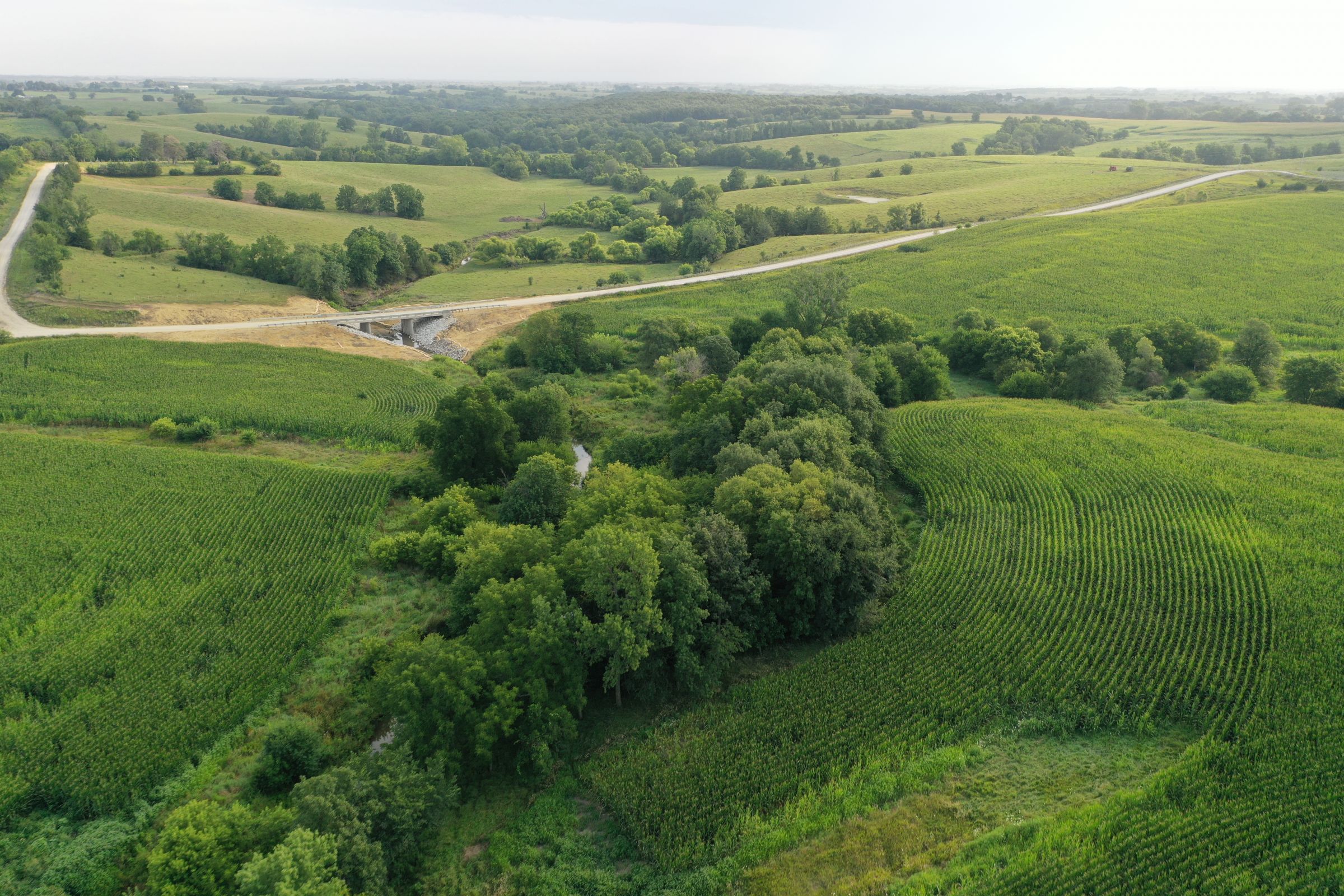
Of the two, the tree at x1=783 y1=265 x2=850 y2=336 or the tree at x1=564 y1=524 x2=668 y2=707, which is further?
the tree at x1=783 y1=265 x2=850 y2=336

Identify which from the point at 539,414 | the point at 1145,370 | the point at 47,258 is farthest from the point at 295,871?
the point at 47,258

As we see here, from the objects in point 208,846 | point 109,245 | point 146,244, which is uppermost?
point 146,244

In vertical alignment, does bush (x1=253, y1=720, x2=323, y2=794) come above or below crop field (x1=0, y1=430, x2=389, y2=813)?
below

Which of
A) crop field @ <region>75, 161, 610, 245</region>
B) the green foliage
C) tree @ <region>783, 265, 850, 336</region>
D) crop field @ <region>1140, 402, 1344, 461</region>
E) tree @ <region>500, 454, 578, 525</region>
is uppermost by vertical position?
crop field @ <region>75, 161, 610, 245</region>

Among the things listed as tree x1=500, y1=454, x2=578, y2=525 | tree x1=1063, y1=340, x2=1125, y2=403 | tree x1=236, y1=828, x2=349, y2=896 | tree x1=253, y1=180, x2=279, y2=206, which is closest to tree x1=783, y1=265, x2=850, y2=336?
tree x1=1063, y1=340, x2=1125, y2=403

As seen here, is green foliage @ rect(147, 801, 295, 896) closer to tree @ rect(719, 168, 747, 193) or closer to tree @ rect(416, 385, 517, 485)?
tree @ rect(416, 385, 517, 485)

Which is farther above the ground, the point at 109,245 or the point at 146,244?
the point at 146,244

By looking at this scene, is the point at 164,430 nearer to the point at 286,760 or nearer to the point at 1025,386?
the point at 286,760
